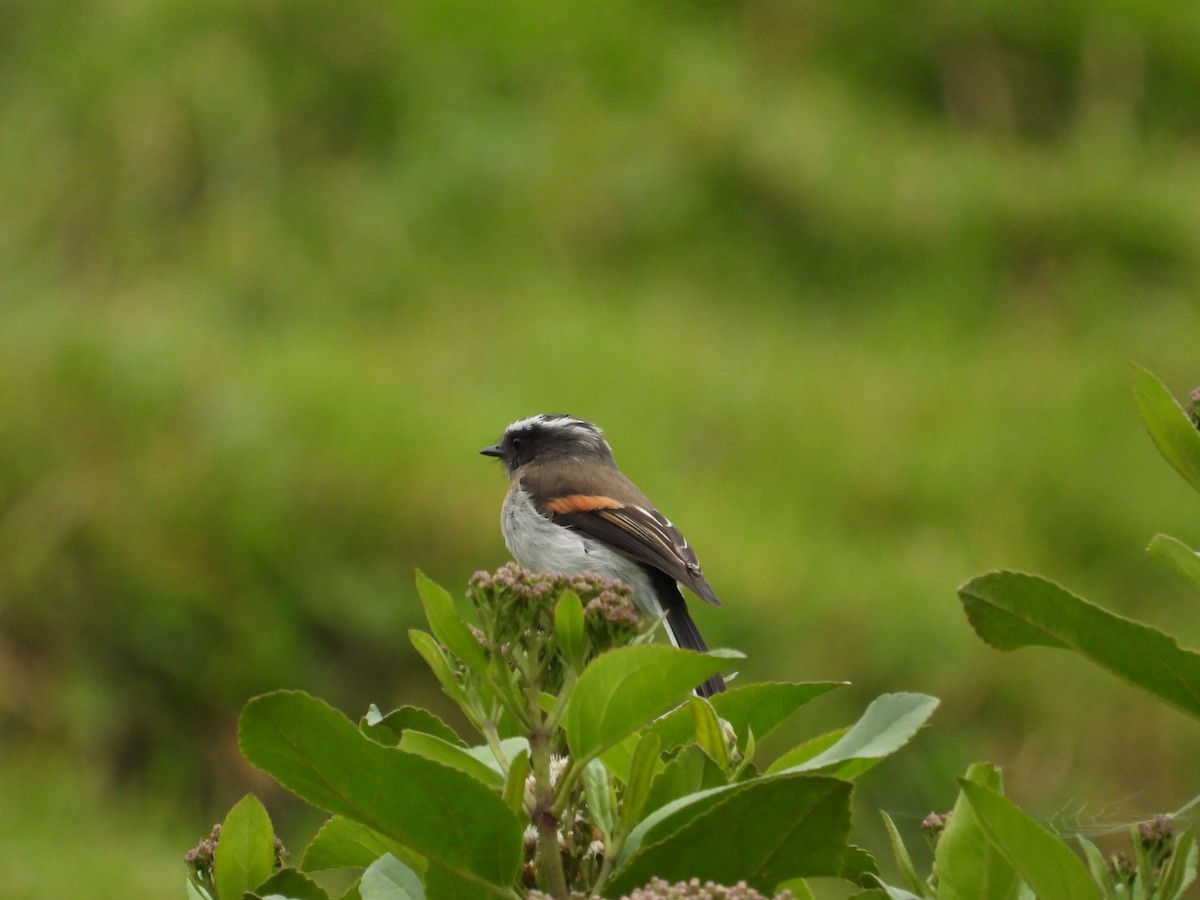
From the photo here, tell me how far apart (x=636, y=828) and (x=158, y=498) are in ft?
18.9

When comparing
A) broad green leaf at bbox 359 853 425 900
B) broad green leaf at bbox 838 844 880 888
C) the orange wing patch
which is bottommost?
broad green leaf at bbox 838 844 880 888

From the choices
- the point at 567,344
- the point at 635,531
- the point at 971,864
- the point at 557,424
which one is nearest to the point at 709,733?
the point at 971,864

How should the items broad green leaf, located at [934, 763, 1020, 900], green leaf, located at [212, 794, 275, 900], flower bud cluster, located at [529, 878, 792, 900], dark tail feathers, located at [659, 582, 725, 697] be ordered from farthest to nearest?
dark tail feathers, located at [659, 582, 725, 697] < green leaf, located at [212, 794, 275, 900] < broad green leaf, located at [934, 763, 1020, 900] < flower bud cluster, located at [529, 878, 792, 900]

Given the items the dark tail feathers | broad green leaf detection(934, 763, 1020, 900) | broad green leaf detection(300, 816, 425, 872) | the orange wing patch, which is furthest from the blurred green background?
broad green leaf detection(300, 816, 425, 872)

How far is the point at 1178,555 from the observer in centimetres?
182

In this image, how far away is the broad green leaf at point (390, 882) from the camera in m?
1.66

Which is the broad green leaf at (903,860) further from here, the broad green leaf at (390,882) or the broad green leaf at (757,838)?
the broad green leaf at (390,882)

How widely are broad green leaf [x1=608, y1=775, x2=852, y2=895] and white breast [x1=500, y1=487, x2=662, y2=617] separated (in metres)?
2.95

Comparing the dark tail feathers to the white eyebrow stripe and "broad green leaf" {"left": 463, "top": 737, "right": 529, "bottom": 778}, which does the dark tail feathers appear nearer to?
the white eyebrow stripe

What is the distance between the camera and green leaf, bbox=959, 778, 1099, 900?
152 centimetres

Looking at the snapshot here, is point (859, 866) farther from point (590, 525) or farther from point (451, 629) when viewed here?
point (590, 525)

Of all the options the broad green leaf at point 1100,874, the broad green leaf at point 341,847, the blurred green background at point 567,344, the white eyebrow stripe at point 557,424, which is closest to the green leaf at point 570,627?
the broad green leaf at point 341,847

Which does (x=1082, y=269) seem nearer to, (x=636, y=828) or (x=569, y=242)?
(x=569, y=242)

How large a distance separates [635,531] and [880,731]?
302 centimetres
